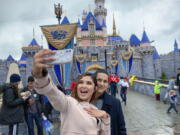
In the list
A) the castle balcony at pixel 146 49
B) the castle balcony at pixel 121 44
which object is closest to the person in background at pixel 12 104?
the castle balcony at pixel 121 44

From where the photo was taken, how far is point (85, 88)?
1505 mm

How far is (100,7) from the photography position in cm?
4038

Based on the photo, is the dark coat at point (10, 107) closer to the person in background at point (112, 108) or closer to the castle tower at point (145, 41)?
the person in background at point (112, 108)

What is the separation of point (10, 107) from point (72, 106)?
7.98 ft

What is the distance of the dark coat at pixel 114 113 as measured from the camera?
1.98 metres

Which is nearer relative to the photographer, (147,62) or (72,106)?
(72,106)

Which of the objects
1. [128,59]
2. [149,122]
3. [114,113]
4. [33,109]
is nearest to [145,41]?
[128,59]

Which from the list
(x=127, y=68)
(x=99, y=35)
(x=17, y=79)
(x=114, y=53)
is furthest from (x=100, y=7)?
(x=17, y=79)

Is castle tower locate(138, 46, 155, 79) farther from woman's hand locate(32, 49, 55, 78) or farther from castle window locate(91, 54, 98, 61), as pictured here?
woman's hand locate(32, 49, 55, 78)

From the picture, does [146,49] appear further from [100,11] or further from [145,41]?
[100,11]

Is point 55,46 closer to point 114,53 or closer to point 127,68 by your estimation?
point 127,68

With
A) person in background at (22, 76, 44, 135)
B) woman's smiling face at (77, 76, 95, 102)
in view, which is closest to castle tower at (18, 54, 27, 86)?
person in background at (22, 76, 44, 135)

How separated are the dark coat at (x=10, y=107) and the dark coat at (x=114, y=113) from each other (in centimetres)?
198

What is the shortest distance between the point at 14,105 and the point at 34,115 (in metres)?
0.70
